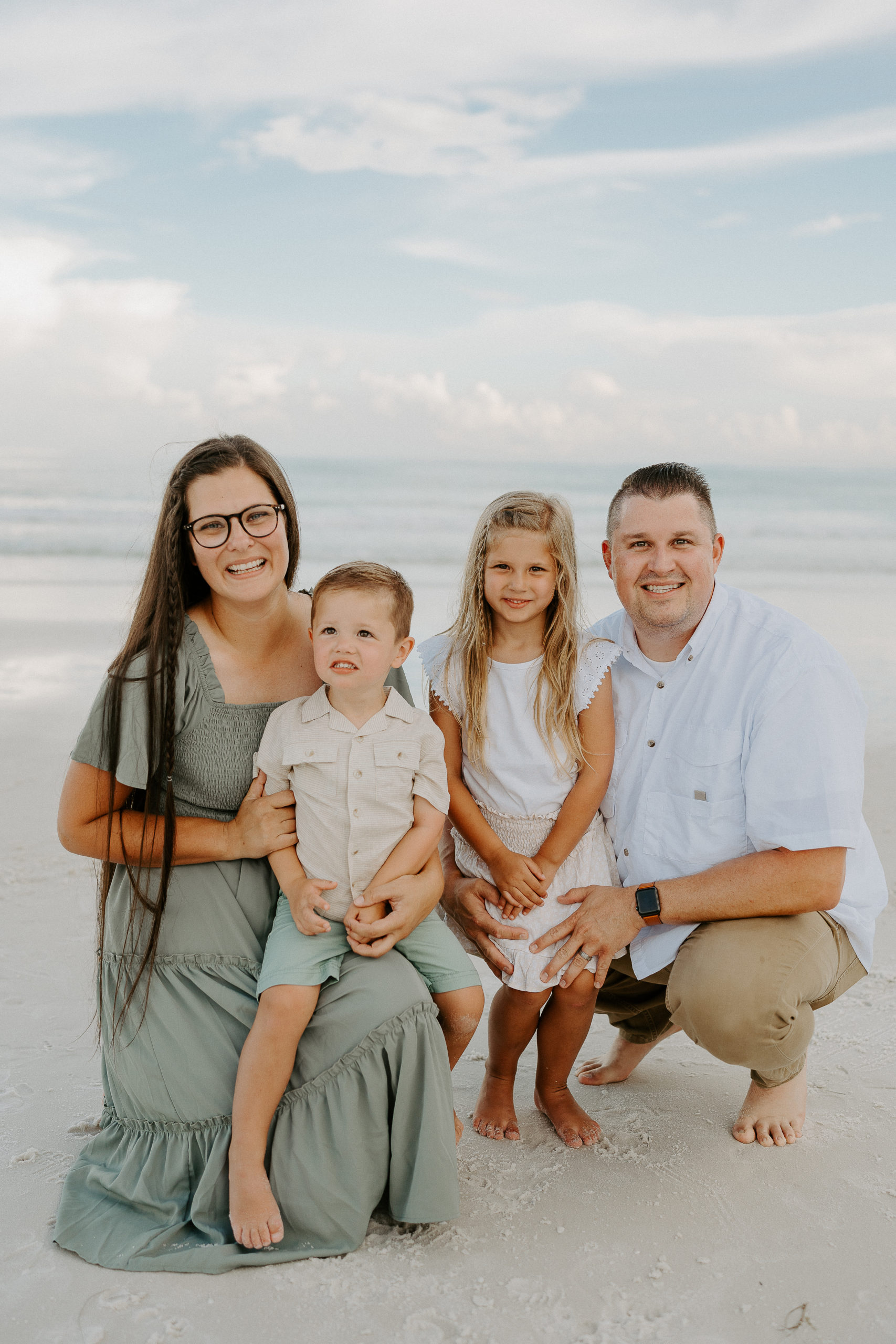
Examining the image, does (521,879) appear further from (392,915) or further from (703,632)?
(703,632)

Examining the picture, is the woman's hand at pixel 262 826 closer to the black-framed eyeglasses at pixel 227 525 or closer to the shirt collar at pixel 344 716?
the shirt collar at pixel 344 716

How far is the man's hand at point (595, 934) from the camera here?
9.21 ft

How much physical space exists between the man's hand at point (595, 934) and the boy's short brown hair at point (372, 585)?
0.91 m

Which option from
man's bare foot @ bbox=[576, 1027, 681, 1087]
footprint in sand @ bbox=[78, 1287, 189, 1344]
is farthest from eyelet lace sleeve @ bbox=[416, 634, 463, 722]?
footprint in sand @ bbox=[78, 1287, 189, 1344]

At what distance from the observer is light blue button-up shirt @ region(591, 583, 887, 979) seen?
2.66 meters

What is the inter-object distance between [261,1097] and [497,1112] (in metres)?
0.82

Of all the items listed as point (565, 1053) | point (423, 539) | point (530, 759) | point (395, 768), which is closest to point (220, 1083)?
point (395, 768)

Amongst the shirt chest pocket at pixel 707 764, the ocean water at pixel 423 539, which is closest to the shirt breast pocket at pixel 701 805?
the shirt chest pocket at pixel 707 764

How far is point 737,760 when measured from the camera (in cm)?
278

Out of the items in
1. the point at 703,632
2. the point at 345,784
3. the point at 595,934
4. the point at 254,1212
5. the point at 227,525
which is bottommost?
the point at 254,1212

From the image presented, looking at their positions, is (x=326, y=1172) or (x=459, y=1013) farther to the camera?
(x=459, y=1013)

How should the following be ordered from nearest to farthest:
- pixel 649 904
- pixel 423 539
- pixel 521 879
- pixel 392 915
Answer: pixel 392 915
pixel 649 904
pixel 521 879
pixel 423 539

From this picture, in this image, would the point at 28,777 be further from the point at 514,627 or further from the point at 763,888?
the point at 763,888

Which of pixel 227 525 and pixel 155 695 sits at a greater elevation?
pixel 227 525
